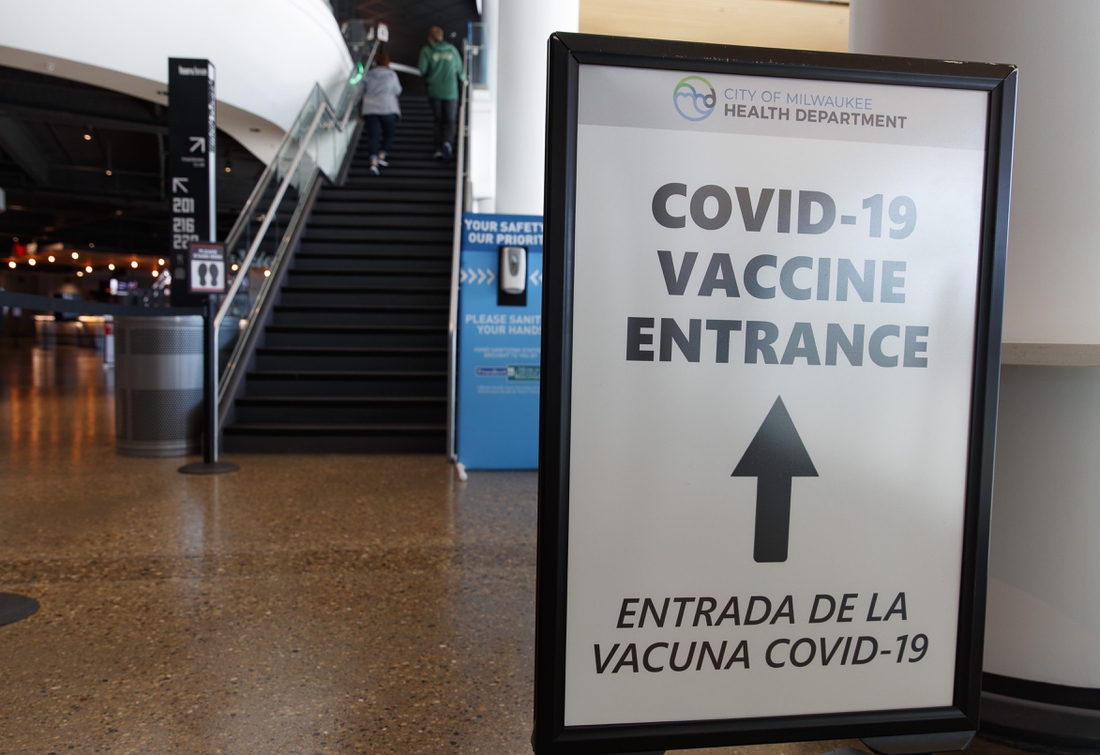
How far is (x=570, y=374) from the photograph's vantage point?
1.19 metres

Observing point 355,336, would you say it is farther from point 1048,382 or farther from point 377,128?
point 1048,382

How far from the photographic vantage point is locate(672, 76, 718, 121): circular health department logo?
47.1 inches

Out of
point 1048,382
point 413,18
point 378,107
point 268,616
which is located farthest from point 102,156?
point 1048,382

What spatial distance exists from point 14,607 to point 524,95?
221 inches

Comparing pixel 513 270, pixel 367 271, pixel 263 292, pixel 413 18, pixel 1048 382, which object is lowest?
pixel 1048 382

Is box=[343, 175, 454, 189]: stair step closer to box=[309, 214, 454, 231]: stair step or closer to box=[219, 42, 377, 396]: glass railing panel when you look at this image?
box=[219, 42, 377, 396]: glass railing panel

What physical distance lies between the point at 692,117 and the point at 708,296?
0.27 metres

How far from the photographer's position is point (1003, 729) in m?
1.86

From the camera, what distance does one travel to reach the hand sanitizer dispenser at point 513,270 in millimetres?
5199

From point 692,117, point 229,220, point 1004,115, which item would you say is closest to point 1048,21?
point 1004,115

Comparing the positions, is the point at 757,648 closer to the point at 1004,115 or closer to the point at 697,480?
the point at 697,480

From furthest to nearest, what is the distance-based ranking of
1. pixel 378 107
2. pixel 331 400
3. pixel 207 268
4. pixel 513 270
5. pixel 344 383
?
pixel 378 107, pixel 344 383, pixel 331 400, pixel 513 270, pixel 207 268

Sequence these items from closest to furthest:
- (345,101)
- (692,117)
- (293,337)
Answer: (692,117) → (293,337) → (345,101)

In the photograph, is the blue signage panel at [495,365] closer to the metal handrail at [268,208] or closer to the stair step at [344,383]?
the stair step at [344,383]
